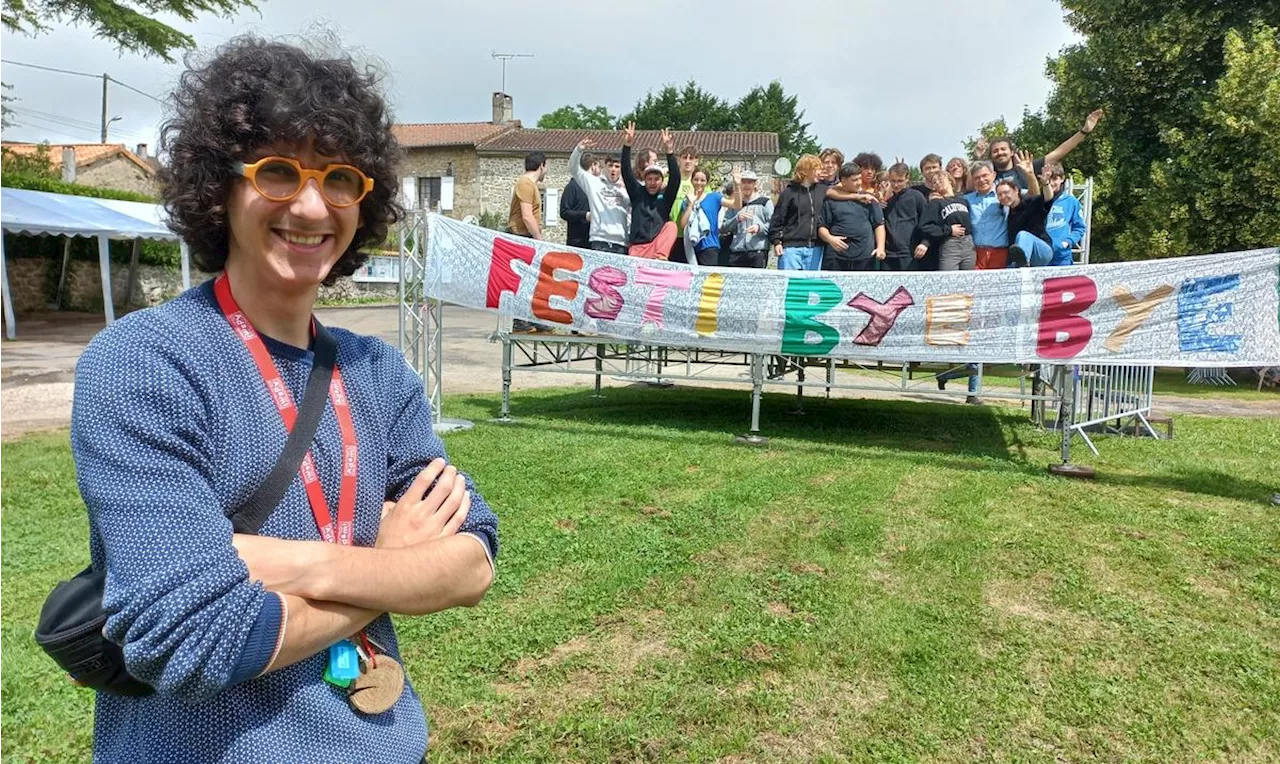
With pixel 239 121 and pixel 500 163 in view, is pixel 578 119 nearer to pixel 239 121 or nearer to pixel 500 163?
pixel 500 163

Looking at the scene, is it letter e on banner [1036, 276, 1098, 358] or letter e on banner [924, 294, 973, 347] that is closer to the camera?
letter e on banner [1036, 276, 1098, 358]

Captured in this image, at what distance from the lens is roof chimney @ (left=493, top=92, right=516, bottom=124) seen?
43250 mm

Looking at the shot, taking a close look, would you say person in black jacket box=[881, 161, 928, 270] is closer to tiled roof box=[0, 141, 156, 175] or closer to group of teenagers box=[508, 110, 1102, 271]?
group of teenagers box=[508, 110, 1102, 271]

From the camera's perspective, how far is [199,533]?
1.03m

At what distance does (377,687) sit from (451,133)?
44.6m

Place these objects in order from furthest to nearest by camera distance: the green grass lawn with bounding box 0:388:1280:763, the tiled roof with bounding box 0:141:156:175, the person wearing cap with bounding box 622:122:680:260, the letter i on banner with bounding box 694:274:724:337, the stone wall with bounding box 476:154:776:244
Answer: the stone wall with bounding box 476:154:776:244, the tiled roof with bounding box 0:141:156:175, the person wearing cap with bounding box 622:122:680:260, the letter i on banner with bounding box 694:274:724:337, the green grass lawn with bounding box 0:388:1280:763

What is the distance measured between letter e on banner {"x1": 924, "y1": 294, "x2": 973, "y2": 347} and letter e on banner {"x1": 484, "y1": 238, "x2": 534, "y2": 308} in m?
4.11

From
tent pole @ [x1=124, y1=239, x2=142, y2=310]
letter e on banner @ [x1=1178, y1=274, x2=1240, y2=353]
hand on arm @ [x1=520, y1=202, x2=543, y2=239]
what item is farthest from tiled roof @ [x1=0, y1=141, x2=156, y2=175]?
letter e on banner @ [x1=1178, y1=274, x2=1240, y2=353]

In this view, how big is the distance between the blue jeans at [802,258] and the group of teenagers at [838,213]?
0.01 m

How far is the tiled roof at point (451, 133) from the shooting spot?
131 ft

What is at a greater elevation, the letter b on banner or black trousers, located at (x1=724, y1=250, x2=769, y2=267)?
black trousers, located at (x1=724, y1=250, x2=769, y2=267)

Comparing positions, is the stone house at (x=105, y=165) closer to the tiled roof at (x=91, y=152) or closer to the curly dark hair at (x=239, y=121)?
the tiled roof at (x=91, y=152)

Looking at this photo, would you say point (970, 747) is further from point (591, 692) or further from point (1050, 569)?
point (1050, 569)

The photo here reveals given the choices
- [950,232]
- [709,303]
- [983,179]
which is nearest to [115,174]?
[709,303]
